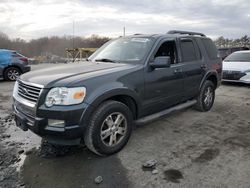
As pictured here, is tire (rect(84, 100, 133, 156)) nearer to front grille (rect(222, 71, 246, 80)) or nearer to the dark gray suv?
the dark gray suv

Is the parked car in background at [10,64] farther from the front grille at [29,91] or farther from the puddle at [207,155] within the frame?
the puddle at [207,155]

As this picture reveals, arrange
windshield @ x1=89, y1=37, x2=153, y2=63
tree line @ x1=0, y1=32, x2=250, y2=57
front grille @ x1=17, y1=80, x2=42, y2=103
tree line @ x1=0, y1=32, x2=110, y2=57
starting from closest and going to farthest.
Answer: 1. front grille @ x1=17, y1=80, x2=42, y2=103
2. windshield @ x1=89, y1=37, x2=153, y2=63
3. tree line @ x1=0, y1=32, x2=250, y2=57
4. tree line @ x1=0, y1=32, x2=110, y2=57

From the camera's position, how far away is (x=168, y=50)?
4578 mm

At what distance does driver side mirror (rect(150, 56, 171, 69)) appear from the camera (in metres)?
3.81

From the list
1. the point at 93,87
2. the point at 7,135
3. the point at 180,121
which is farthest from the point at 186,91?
the point at 7,135

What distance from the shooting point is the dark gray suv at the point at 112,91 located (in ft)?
9.82

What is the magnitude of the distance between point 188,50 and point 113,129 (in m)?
2.54

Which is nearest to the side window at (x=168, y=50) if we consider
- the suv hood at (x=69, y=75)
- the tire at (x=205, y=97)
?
the suv hood at (x=69, y=75)

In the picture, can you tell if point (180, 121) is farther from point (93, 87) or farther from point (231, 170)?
point (93, 87)

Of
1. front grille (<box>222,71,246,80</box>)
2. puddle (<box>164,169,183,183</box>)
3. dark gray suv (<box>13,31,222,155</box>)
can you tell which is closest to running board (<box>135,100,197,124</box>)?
dark gray suv (<box>13,31,222,155</box>)

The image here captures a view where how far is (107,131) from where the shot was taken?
11.3 feet

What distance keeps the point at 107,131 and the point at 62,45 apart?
4910 cm

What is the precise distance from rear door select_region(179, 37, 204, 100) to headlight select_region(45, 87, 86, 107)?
2.47m

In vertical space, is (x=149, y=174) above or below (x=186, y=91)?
below
